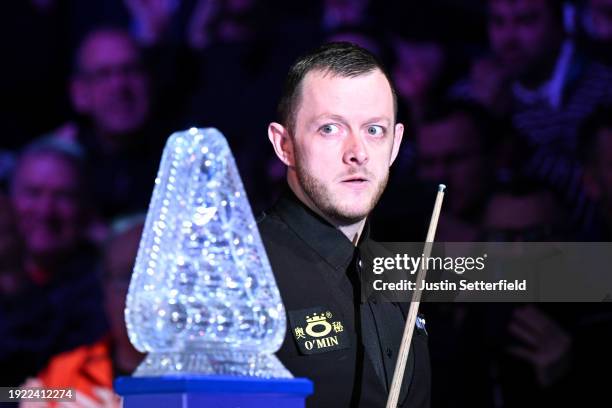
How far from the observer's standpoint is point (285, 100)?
2307 millimetres

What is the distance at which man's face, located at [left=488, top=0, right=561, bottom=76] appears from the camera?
4695 mm

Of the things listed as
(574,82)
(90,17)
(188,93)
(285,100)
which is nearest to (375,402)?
(285,100)

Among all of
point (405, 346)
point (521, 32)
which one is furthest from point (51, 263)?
point (405, 346)

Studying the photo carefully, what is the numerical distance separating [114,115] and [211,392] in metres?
4.13

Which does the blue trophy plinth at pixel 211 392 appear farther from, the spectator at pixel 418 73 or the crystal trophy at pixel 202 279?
the spectator at pixel 418 73

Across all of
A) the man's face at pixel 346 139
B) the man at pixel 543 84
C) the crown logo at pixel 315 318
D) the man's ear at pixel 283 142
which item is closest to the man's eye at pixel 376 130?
the man's face at pixel 346 139

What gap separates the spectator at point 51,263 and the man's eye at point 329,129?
328 centimetres

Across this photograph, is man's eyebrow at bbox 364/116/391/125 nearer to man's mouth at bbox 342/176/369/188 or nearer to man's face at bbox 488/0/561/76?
man's mouth at bbox 342/176/369/188

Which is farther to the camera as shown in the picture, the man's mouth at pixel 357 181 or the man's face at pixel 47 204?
the man's face at pixel 47 204

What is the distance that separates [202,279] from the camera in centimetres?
166

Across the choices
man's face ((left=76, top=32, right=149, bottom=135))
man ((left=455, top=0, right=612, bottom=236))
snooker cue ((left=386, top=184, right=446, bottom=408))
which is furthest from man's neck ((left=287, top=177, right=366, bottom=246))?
man's face ((left=76, top=32, right=149, bottom=135))

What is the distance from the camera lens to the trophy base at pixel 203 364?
1643 millimetres

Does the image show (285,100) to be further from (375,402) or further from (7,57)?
(7,57)

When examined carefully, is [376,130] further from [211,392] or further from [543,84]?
[543,84]
